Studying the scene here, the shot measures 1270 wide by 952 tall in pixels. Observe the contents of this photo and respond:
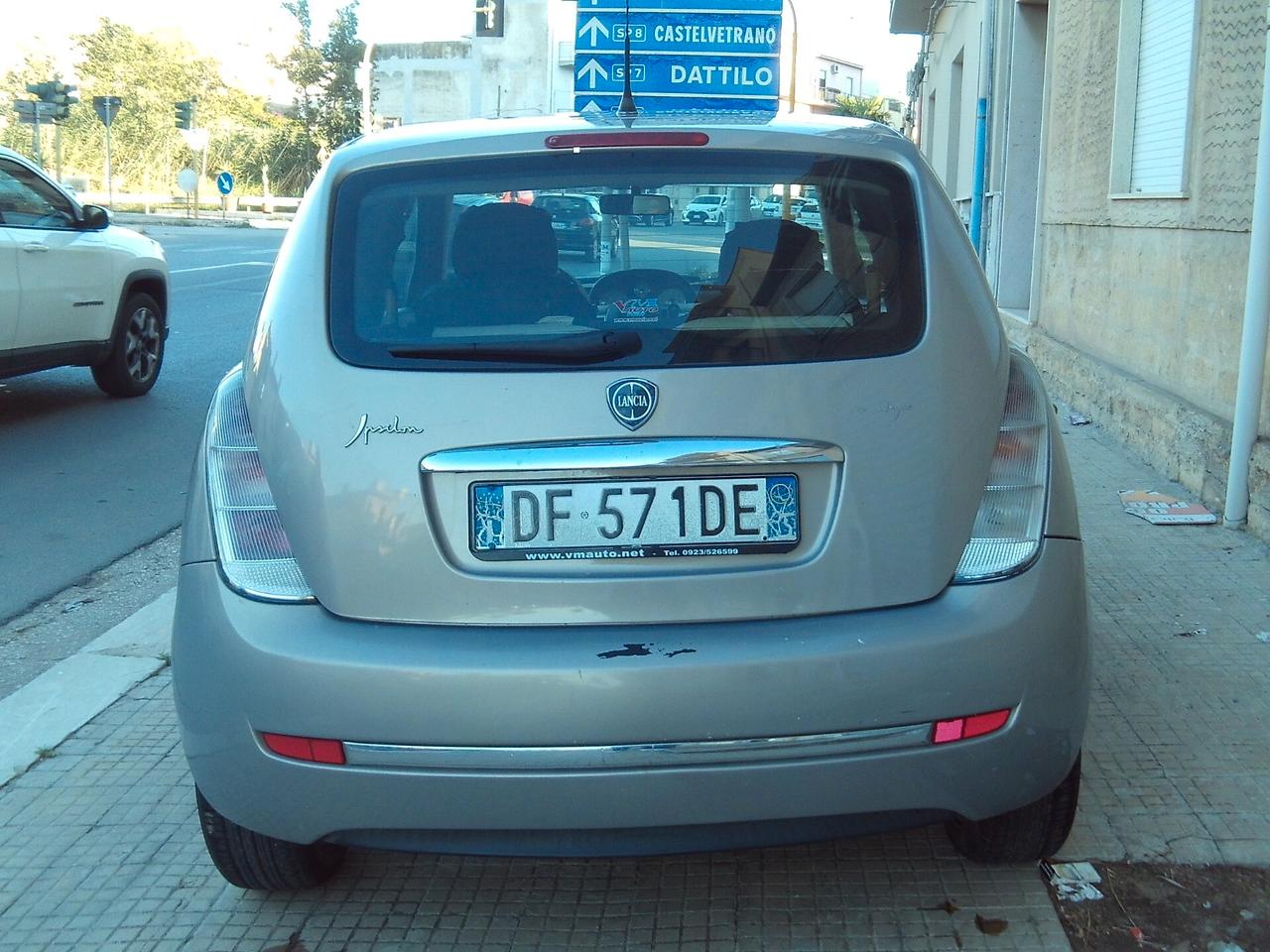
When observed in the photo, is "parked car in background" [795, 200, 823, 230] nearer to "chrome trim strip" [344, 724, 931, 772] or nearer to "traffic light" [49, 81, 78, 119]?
"chrome trim strip" [344, 724, 931, 772]

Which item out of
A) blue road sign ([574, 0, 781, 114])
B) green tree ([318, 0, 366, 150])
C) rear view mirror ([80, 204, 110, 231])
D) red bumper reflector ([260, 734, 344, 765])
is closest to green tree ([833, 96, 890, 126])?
green tree ([318, 0, 366, 150])

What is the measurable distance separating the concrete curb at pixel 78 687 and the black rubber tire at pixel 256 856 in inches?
41.4

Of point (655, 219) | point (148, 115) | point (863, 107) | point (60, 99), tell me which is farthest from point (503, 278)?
point (863, 107)

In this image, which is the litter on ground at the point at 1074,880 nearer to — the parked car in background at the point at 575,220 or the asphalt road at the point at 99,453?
the asphalt road at the point at 99,453

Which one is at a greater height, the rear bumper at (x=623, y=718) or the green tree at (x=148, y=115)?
the green tree at (x=148, y=115)

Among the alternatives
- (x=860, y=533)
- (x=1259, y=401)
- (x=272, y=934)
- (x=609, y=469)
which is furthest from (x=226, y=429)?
(x=1259, y=401)

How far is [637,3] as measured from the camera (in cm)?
1791

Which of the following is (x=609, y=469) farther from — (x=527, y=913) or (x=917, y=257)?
(x=527, y=913)

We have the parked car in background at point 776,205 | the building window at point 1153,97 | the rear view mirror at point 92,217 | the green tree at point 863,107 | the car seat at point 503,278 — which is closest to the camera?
the car seat at point 503,278

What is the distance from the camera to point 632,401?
2553mm

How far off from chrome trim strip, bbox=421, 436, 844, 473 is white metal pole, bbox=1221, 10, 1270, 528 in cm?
407

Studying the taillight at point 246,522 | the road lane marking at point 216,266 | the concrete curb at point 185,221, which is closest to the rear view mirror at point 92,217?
the taillight at point 246,522

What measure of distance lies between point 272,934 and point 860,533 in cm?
146

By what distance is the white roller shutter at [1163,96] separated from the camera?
755cm
